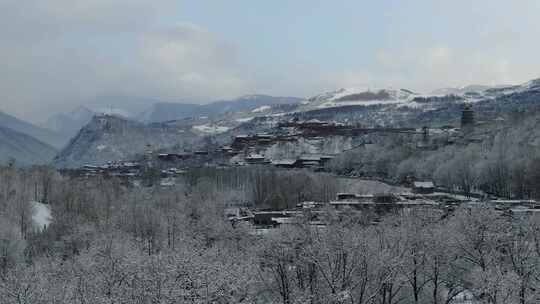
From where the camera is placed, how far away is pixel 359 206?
6469 centimetres

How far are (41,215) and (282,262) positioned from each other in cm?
5270

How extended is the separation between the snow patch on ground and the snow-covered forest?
244 inches

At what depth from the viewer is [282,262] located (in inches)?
1267

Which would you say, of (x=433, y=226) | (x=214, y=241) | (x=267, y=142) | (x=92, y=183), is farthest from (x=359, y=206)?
(x=267, y=142)

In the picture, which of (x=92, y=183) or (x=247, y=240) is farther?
(x=92, y=183)

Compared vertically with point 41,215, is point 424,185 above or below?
above

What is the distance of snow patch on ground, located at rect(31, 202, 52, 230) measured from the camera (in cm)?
7056

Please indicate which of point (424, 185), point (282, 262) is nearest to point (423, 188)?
point (424, 185)

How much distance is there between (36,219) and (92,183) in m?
20.9

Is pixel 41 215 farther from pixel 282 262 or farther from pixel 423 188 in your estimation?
pixel 282 262

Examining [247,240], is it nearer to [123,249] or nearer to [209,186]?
[123,249]

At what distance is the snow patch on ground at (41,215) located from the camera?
7056 cm

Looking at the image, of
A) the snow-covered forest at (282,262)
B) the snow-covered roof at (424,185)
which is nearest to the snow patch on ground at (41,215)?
the snow-covered forest at (282,262)

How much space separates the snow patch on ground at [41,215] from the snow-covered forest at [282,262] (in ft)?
20.4
